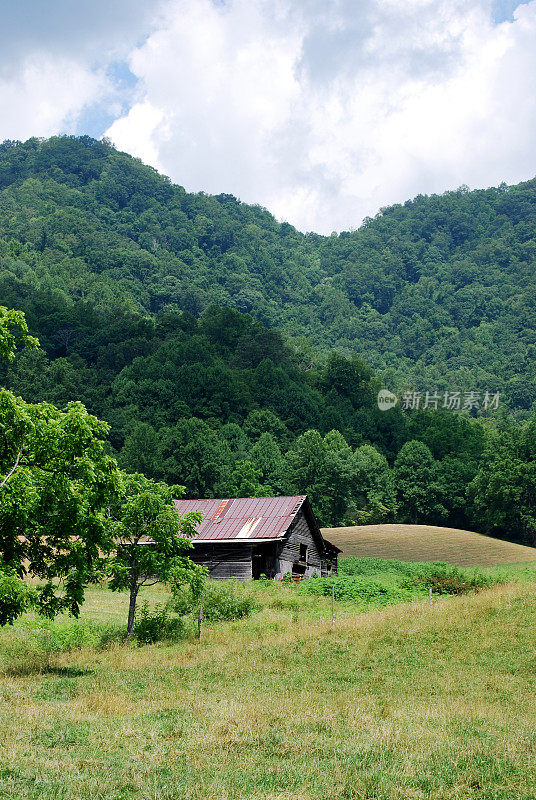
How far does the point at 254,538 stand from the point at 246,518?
2801mm

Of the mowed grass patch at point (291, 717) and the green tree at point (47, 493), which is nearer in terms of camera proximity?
the mowed grass patch at point (291, 717)

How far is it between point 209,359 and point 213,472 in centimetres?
3600

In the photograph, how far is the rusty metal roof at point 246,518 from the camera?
46375 mm

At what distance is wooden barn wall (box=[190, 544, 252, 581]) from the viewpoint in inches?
1822

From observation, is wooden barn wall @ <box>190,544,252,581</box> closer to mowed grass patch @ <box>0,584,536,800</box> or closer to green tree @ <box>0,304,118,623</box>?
mowed grass patch @ <box>0,584,536,800</box>

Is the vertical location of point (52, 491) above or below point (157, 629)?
above

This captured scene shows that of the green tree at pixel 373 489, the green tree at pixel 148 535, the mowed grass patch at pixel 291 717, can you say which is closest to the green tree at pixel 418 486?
the green tree at pixel 373 489

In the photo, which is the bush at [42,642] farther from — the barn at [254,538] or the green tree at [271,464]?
the green tree at [271,464]

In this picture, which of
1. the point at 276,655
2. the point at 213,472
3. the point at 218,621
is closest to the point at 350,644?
the point at 276,655

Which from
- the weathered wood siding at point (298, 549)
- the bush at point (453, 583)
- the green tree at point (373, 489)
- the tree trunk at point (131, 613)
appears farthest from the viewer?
the green tree at point (373, 489)

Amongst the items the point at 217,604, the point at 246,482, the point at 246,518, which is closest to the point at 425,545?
the point at 246,482

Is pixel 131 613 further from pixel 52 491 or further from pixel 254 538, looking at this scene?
pixel 254 538

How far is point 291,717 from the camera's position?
47.5ft

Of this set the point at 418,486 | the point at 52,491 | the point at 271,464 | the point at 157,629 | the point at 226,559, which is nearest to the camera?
the point at 52,491
